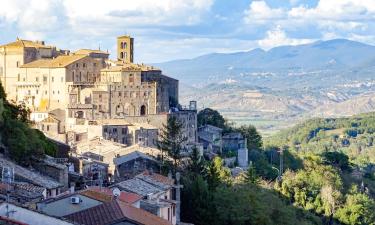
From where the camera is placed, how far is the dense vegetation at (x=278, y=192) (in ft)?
122

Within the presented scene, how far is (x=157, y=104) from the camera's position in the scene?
7400 cm

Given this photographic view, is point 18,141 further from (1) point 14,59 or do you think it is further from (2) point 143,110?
(1) point 14,59

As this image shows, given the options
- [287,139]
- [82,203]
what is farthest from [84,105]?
[287,139]

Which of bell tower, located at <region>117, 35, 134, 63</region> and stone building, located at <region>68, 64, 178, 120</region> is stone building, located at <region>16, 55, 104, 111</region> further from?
bell tower, located at <region>117, 35, 134, 63</region>

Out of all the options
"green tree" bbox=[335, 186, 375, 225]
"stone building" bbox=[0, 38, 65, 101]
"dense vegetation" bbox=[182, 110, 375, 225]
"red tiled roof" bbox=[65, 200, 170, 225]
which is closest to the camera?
"red tiled roof" bbox=[65, 200, 170, 225]

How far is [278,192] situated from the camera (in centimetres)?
5900

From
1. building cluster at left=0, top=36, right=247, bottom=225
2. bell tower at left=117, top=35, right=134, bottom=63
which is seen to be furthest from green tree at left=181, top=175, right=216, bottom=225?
bell tower at left=117, top=35, right=134, bottom=63

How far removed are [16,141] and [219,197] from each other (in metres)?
9.21

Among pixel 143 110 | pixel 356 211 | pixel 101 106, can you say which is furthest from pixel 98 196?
pixel 143 110

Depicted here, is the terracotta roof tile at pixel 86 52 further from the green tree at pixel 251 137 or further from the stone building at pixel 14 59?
the green tree at pixel 251 137

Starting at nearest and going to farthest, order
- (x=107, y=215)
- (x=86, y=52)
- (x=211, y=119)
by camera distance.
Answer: (x=107, y=215), (x=86, y=52), (x=211, y=119)

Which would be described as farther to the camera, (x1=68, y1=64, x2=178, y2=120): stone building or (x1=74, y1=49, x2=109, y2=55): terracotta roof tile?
(x1=74, y1=49, x2=109, y2=55): terracotta roof tile

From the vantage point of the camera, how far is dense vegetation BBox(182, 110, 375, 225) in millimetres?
37156

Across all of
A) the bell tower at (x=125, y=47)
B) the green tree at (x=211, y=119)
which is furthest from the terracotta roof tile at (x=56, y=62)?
the green tree at (x=211, y=119)
